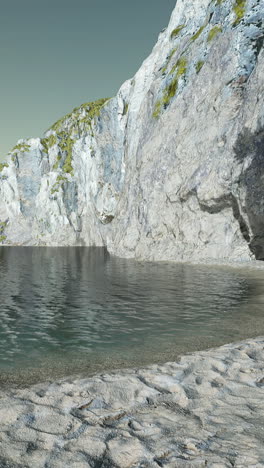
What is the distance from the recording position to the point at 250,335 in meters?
15.3

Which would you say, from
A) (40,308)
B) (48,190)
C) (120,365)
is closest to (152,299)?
(40,308)

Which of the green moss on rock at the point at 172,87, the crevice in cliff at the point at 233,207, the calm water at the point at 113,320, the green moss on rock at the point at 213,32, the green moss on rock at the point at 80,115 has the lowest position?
the calm water at the point at 113,320

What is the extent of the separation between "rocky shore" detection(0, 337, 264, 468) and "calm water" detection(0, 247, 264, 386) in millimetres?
2319

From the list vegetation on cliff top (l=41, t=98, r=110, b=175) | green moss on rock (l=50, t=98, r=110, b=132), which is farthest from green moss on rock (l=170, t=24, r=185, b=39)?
green moss on rock (l=50, t=98, r=110, b=132)

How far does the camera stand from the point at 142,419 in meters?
7.40

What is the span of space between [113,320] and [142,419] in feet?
38.2

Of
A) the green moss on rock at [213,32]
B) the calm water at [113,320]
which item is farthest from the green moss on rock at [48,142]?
the calm water at [113,320]

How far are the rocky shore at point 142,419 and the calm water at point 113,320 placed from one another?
2.32 metres

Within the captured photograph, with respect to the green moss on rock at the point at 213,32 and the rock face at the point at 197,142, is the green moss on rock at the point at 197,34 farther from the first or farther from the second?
the green moss on rock at the point at 213,32

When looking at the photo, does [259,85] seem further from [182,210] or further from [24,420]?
[24,420]

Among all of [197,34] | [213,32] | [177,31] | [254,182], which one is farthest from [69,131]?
[254,182]

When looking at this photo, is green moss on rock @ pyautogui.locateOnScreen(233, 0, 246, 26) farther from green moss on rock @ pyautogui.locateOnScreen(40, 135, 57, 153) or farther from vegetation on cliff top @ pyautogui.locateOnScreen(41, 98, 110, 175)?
green moss on rock @ pyautogui.locateOnScreen(40, 135, 57, 153)

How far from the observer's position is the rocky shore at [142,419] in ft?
19.7

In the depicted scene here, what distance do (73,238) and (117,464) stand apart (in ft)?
405
